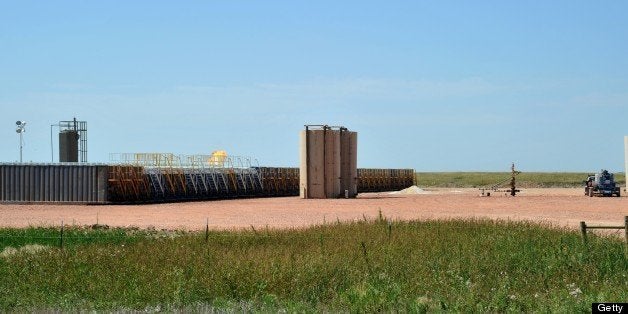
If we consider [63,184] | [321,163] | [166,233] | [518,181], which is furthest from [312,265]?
[518,181]

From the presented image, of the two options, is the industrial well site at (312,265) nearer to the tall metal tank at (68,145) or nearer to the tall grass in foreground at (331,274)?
the tall grass in foreground at (331,274)

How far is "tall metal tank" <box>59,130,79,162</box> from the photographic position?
67062 millimetres

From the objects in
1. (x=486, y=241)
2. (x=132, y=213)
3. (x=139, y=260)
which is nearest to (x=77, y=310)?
(x=139, y=260)

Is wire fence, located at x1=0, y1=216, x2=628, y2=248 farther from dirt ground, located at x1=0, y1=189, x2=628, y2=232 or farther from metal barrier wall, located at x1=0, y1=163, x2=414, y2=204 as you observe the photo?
metal barrier wall, located at x1=0, y1=163, x2=414, y2=204

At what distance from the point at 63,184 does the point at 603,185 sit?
36.3 meters

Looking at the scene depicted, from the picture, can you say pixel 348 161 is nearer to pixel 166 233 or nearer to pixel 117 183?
pixel 117 183

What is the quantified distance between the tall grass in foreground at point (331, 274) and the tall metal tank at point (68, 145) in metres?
44.8

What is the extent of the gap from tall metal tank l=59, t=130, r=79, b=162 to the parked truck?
120 feet

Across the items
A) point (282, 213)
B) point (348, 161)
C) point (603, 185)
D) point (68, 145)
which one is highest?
point (68, 145)

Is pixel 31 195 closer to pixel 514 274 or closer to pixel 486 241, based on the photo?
pixel 486 241

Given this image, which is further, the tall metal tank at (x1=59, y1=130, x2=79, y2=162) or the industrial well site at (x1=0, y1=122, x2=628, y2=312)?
the tall metal tank at (x1=59, y1=130, x2=79, y2=162)

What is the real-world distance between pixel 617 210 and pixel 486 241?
27.1 m

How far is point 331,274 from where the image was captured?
17578 mm

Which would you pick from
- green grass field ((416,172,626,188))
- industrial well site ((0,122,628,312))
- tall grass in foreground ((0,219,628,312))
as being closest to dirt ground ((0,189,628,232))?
industrial well site ((0,122,628,312))
